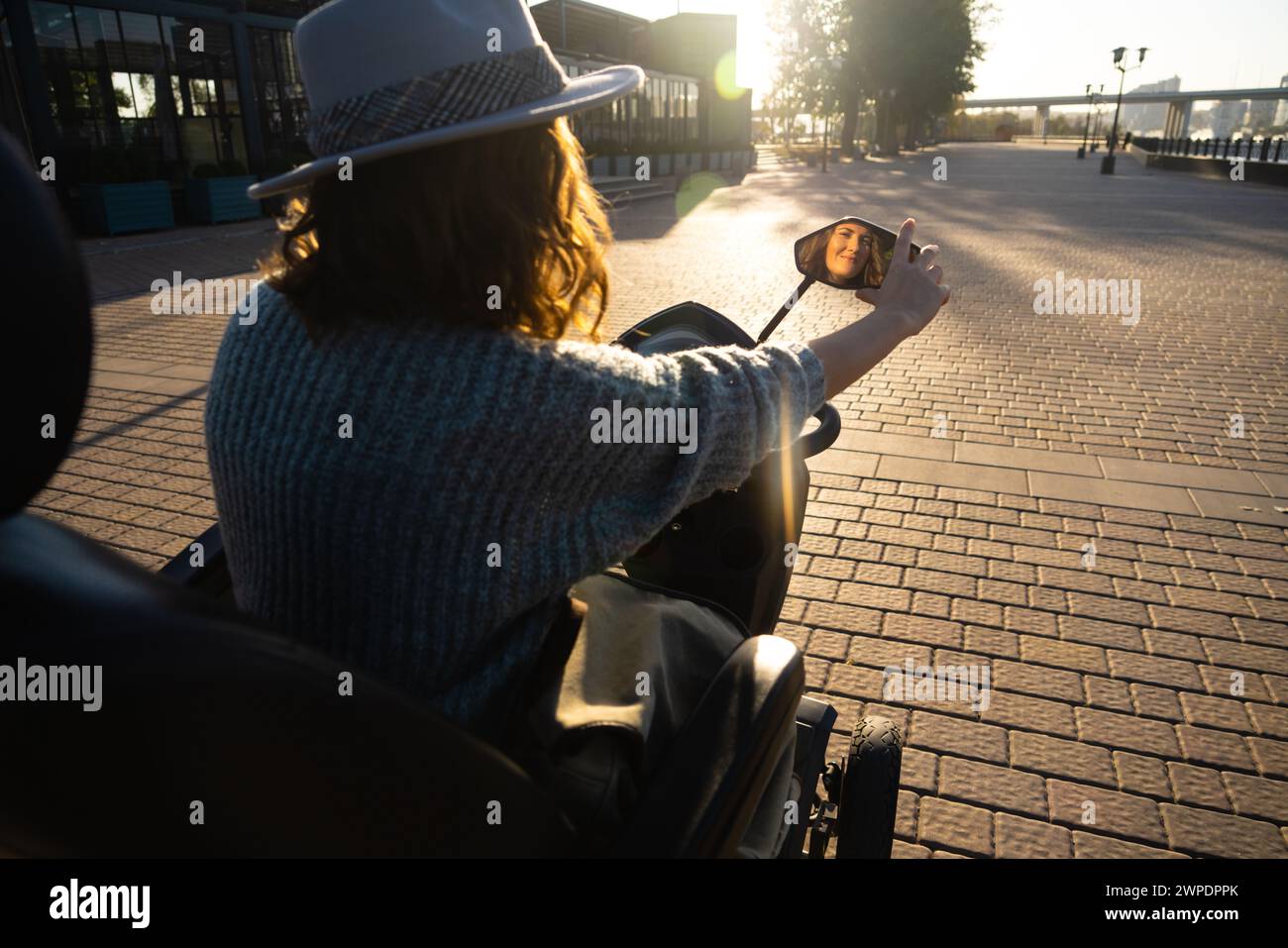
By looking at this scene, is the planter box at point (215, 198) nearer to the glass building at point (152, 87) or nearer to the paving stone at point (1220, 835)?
the glass building at point (152, 87)

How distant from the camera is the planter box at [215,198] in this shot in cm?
1516

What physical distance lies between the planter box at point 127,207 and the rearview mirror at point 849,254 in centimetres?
1499

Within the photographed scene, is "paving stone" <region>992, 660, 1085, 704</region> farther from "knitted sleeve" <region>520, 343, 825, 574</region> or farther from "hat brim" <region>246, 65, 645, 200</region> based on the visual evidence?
"hat brim" <region>246, 65, 645, 200</region>

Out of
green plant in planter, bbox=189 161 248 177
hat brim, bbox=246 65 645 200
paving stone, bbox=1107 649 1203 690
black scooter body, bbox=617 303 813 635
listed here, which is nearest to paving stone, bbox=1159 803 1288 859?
paving stone, bbox=1107 649 1203 690

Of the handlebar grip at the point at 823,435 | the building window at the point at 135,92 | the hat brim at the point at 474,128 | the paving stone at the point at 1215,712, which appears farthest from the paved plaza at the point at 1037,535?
the building window at the point at 135,92

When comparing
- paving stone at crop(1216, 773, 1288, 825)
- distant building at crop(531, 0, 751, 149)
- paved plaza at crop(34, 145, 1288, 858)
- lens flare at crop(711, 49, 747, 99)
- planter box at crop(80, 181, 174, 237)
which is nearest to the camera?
paving stone at crop(1216, 773, 1288, 825)

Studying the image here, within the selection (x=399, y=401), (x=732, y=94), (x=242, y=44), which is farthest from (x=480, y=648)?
(x=732, y=94)

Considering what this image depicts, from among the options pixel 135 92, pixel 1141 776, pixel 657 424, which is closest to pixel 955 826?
pixel 1141 776

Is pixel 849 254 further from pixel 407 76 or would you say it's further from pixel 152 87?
pixel 152 87

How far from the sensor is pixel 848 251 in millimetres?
1742

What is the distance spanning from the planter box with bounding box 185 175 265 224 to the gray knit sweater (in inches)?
631

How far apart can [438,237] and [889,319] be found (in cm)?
86

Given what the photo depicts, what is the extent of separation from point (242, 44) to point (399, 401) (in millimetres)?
18564

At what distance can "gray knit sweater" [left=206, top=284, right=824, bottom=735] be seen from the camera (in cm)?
107
